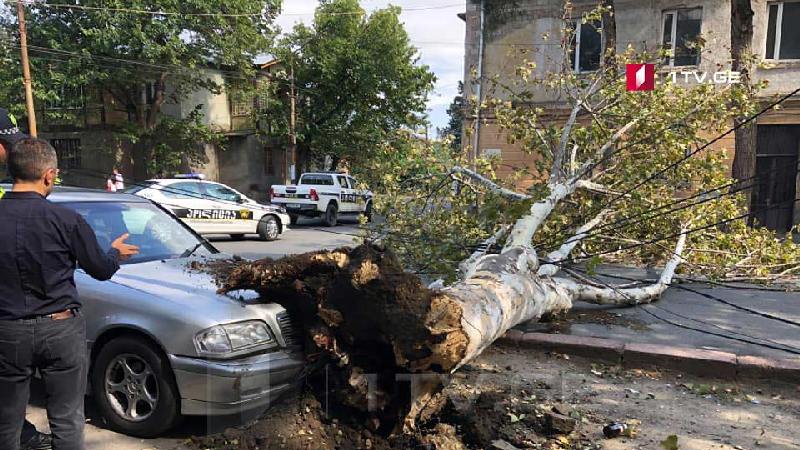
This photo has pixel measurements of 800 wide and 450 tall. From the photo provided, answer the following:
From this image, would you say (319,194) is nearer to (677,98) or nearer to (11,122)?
(677,98)

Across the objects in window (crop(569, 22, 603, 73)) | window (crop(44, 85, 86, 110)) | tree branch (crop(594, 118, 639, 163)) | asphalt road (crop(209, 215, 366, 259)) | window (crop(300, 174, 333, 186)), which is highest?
window (crop(569, 22, 603, 73))

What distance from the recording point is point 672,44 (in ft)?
55.0

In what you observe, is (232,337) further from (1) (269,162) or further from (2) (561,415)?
(1) (269,162)

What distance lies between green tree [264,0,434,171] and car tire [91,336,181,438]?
22813mm

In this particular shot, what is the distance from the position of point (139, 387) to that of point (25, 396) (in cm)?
89

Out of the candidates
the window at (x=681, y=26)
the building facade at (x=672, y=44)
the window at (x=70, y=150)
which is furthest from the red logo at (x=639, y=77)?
the window at (x=70, y=150)

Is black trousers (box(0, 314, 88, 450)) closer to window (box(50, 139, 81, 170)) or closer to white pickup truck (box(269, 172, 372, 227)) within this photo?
white pickup truck (box(269, 172, 372, 227))

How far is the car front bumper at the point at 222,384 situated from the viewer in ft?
11.0

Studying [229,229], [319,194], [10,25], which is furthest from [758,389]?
[10,25]

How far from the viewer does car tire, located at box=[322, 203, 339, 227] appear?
2040 centimetres

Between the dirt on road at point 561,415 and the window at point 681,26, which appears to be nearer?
the dirt on road at point 561,415

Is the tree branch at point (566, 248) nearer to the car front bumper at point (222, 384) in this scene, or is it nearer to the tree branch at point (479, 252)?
the tree branch at point (479, 252)

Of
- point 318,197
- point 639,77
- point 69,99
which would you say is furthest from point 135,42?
point 639,77

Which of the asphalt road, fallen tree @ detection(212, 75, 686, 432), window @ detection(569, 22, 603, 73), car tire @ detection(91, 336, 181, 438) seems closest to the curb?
fallen tree @ detection(212, 75, 686, 432)
